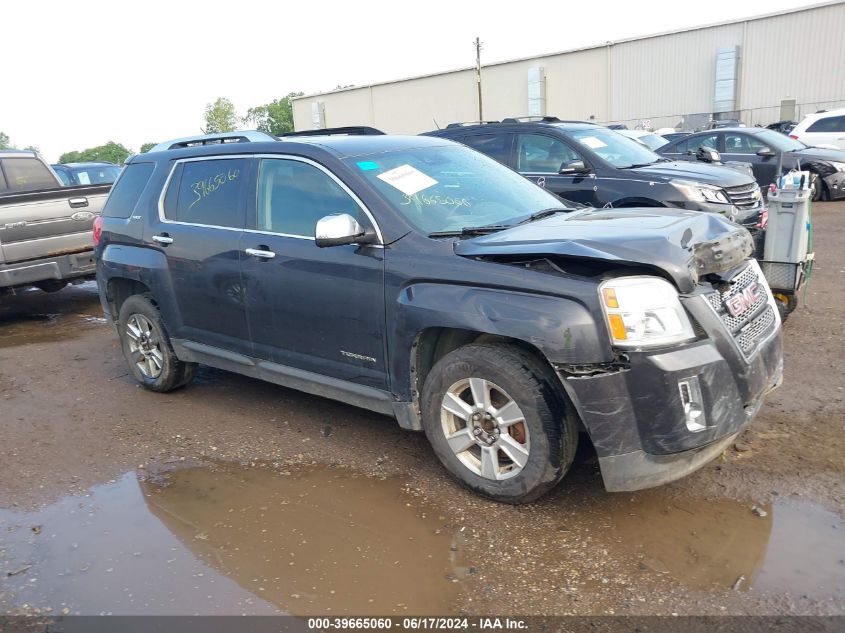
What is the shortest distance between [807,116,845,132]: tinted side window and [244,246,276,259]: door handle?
17004mm

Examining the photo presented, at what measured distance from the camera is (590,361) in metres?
3.20

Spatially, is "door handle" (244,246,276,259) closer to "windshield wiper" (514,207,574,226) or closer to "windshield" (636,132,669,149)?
"windshield wiper" (514,207,574,226)

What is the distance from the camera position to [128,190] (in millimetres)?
5809

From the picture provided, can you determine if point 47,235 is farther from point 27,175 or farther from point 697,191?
point 697,191

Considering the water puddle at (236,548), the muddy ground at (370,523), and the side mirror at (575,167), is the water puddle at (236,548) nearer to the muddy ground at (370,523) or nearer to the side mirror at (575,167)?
the muddy ground at (370,523)

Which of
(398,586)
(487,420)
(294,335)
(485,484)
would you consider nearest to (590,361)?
(487,420)

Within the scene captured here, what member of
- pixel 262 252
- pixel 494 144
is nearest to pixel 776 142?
pixel 494 144

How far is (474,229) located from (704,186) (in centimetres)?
487

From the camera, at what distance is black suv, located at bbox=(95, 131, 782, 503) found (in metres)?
3.21

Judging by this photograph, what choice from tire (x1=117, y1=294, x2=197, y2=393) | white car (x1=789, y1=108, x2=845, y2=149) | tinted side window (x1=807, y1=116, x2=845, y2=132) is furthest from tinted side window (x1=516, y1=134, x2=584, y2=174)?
tinted side window (x1=807, y1=116, x2=845, y2=132)

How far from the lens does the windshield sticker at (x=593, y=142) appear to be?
334 inches

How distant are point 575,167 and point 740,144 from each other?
7.36 m

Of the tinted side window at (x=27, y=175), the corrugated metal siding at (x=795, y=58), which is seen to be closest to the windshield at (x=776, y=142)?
the tinted side window at (x=27, y=175)

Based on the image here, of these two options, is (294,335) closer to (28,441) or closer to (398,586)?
(398,586)
